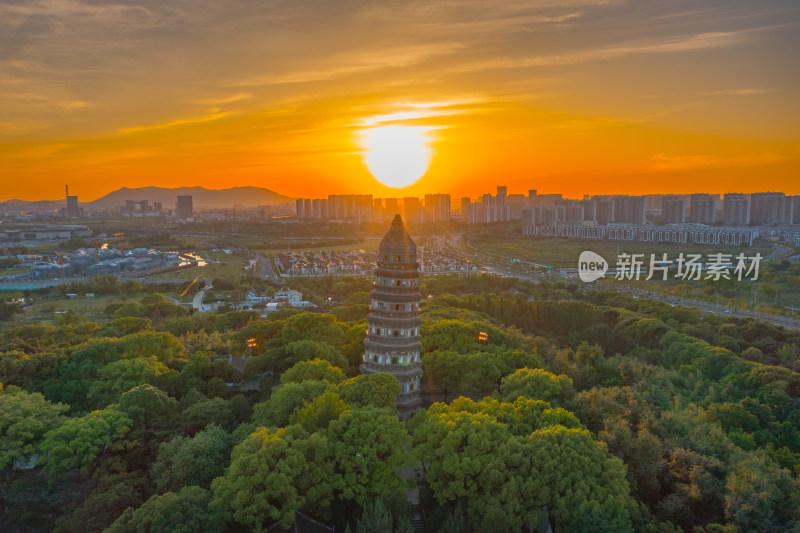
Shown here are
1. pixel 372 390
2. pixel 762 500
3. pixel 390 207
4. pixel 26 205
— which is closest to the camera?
pixel 762 500

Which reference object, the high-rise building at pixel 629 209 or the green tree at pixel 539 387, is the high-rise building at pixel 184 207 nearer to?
the high-rise building at pixel 629 209

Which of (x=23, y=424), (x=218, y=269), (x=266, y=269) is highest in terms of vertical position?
(x=23, y=424)

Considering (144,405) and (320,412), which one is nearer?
(320,412)

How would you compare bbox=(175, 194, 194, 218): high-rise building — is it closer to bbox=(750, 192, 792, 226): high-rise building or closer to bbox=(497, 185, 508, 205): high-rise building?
bbox=(497, 185, 508, 205): high-rise building

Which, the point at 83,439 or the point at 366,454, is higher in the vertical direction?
the point at 366,454

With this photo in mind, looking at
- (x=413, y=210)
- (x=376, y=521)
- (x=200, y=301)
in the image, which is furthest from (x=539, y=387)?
(x=413, y=210)

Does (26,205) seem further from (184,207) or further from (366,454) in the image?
(366,454)

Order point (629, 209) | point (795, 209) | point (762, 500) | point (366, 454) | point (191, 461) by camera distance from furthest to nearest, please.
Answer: point (629, 209) → point (795, 209) → point (191, 461) → point (366, 454) → point (762, 500)
